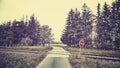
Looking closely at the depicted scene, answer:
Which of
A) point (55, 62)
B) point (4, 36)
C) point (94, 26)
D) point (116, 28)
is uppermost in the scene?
point (94, 26)

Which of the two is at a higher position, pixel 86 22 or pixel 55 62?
pixel 86 22

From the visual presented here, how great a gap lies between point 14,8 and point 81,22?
24375mm

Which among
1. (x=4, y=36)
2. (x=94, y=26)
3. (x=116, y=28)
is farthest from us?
(x=94, y=26)

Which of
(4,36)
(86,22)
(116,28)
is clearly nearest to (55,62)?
(116,28)

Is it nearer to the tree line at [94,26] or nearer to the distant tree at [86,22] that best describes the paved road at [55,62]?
the tree line at [94,26]

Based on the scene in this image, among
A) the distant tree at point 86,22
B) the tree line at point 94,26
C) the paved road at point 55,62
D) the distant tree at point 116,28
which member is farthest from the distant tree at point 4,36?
the distant tree at point 116,28

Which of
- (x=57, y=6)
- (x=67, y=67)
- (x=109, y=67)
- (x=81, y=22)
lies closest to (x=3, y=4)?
(x=57, y=6)

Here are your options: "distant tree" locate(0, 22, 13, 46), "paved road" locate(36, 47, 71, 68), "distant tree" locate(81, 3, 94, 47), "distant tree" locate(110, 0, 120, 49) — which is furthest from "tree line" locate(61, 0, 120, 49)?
"distant tree" locate(0, 22, 13, 46)

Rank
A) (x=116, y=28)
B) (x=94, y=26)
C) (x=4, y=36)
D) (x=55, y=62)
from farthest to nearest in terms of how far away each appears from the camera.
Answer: (x=94, y=26)
(x=4, y=36)
(x=116, y=28)
(x=55, y=62)

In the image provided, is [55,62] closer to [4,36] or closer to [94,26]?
[4,36]

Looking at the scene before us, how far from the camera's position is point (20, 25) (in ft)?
135

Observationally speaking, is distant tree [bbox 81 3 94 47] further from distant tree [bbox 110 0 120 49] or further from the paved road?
the paved road

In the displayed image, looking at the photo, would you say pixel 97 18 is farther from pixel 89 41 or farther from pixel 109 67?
pixel 109 67

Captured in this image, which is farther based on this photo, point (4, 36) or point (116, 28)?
point (4, 36)
